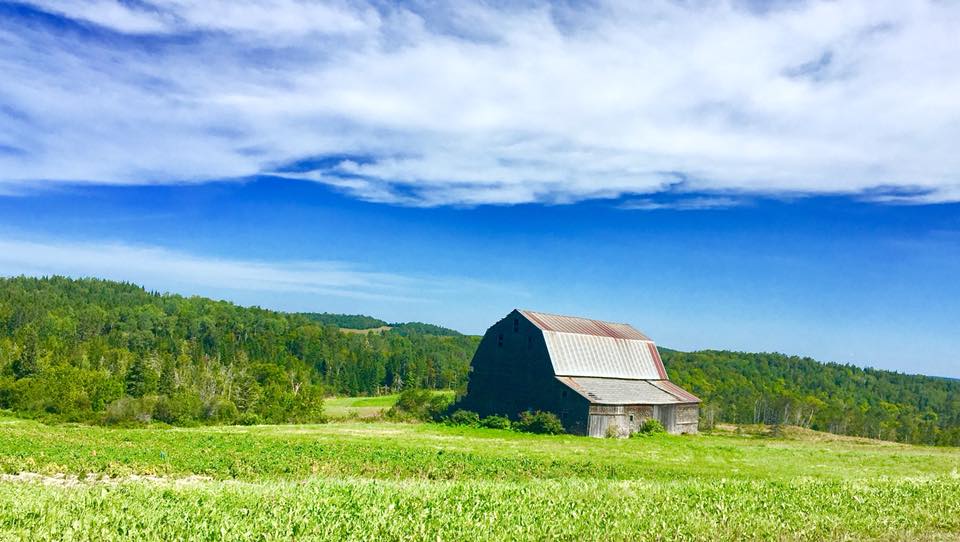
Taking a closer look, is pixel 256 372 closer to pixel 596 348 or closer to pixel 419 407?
pixel 419 407

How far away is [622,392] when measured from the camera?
172 feet

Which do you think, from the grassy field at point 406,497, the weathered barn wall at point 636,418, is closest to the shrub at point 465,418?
the weathered barn wall at point 636,418

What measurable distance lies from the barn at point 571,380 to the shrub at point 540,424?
1.05 metres

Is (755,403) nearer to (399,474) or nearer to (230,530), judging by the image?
(399,474)

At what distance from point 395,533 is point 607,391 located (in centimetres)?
4113

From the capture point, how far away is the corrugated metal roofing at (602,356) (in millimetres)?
53281

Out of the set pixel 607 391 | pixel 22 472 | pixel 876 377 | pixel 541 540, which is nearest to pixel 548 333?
pixel 607 391

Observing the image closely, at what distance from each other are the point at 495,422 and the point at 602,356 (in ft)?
40.5

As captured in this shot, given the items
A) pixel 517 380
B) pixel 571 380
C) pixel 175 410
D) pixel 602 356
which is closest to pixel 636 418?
pixel 571 380

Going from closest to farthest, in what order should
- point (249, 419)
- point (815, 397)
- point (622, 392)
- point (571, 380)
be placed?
point (571, 380)
point (622, 392)
point (249, 419)
point (815, 397)

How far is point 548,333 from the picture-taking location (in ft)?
176

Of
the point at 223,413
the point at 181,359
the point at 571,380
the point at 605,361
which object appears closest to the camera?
the point at 571,380

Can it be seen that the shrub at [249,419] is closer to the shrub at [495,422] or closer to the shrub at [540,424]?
the shrub at [495,422]

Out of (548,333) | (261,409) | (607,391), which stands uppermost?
(548,333)
